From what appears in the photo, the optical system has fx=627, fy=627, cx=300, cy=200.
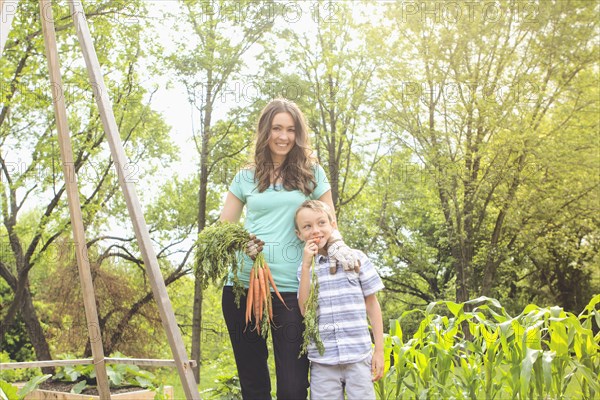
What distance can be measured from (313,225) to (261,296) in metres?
0.33

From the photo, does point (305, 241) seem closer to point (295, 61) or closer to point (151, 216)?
point (295, 61)

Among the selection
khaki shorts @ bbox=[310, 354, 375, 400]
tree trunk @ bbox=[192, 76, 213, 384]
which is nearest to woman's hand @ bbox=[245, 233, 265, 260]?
khaki shorts @ bbox=[310, 354, 375, 400]

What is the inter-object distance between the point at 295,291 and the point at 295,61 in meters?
8.50

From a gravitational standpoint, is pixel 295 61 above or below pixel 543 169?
above

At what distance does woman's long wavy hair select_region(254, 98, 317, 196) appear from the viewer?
2520mm

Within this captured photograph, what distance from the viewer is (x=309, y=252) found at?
231 centimetres

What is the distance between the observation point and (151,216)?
40.0 ft

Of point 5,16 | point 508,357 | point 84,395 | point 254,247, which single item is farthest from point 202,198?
point 254,247

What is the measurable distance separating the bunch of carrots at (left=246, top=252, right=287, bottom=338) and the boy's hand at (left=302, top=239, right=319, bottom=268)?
153mm

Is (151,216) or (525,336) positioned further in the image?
(151,216)

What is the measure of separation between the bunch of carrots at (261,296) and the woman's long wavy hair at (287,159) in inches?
12.5

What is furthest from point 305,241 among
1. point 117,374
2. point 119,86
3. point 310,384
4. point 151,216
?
point 151,216

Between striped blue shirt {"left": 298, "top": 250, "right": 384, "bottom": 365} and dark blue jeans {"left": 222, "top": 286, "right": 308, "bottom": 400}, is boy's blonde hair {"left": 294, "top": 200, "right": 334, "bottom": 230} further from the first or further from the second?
dark blue jeans {"left": 222, "top": 286, "right": 308, "bottom": 400}

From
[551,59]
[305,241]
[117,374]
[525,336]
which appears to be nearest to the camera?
[305,241]
